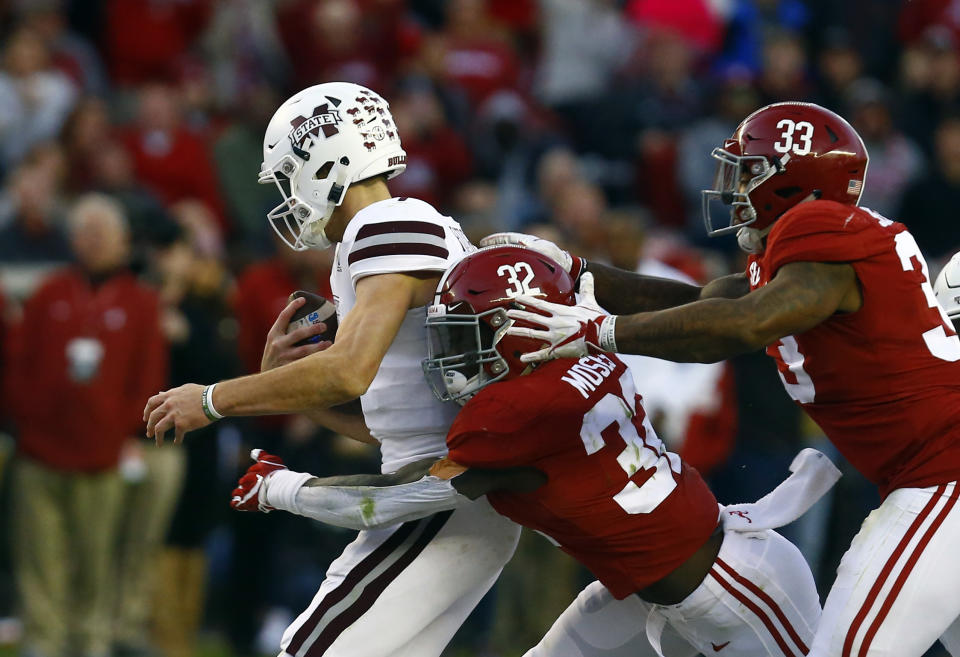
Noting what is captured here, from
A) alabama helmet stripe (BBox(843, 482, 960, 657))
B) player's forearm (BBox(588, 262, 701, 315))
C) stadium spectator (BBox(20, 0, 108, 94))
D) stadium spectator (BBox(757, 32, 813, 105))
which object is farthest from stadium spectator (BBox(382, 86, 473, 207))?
alabama helmet stripe (BBox(843, 482, 960, 657))

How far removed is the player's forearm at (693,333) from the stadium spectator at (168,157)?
609 centimetres

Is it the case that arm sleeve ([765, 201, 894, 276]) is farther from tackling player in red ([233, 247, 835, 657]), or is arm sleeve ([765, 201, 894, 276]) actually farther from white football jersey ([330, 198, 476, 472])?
white football jersey ([330, 198, 476, 472])

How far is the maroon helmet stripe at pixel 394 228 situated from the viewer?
409 centimetres

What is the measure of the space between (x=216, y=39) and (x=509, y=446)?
7.92 metres

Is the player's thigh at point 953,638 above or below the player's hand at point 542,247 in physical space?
below

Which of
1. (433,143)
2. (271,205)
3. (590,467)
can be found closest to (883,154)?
(433,143)

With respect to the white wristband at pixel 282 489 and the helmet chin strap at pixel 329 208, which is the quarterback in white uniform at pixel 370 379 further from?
the white wristband at pixel 282 489

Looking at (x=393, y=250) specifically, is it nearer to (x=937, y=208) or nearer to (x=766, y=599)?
(x=766, y=599)

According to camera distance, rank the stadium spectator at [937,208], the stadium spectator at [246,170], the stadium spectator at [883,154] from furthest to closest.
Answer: the stadium spectator at [246,170] < the stadium spectator at [883,154] < the stadium spectator at [937,208]

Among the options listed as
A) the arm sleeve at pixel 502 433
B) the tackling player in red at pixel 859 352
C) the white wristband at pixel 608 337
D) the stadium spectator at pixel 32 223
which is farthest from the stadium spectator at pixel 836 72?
the arm sleeve at pixel 502 433

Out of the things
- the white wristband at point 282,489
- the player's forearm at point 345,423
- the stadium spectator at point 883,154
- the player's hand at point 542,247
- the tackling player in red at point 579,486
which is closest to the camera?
the tackling player in red at point 579,486

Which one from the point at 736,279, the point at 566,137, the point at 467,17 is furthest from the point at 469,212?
the point at 736,279

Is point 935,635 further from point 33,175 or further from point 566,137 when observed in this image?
point 566,137

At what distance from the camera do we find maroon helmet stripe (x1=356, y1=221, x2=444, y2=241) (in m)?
4.09
